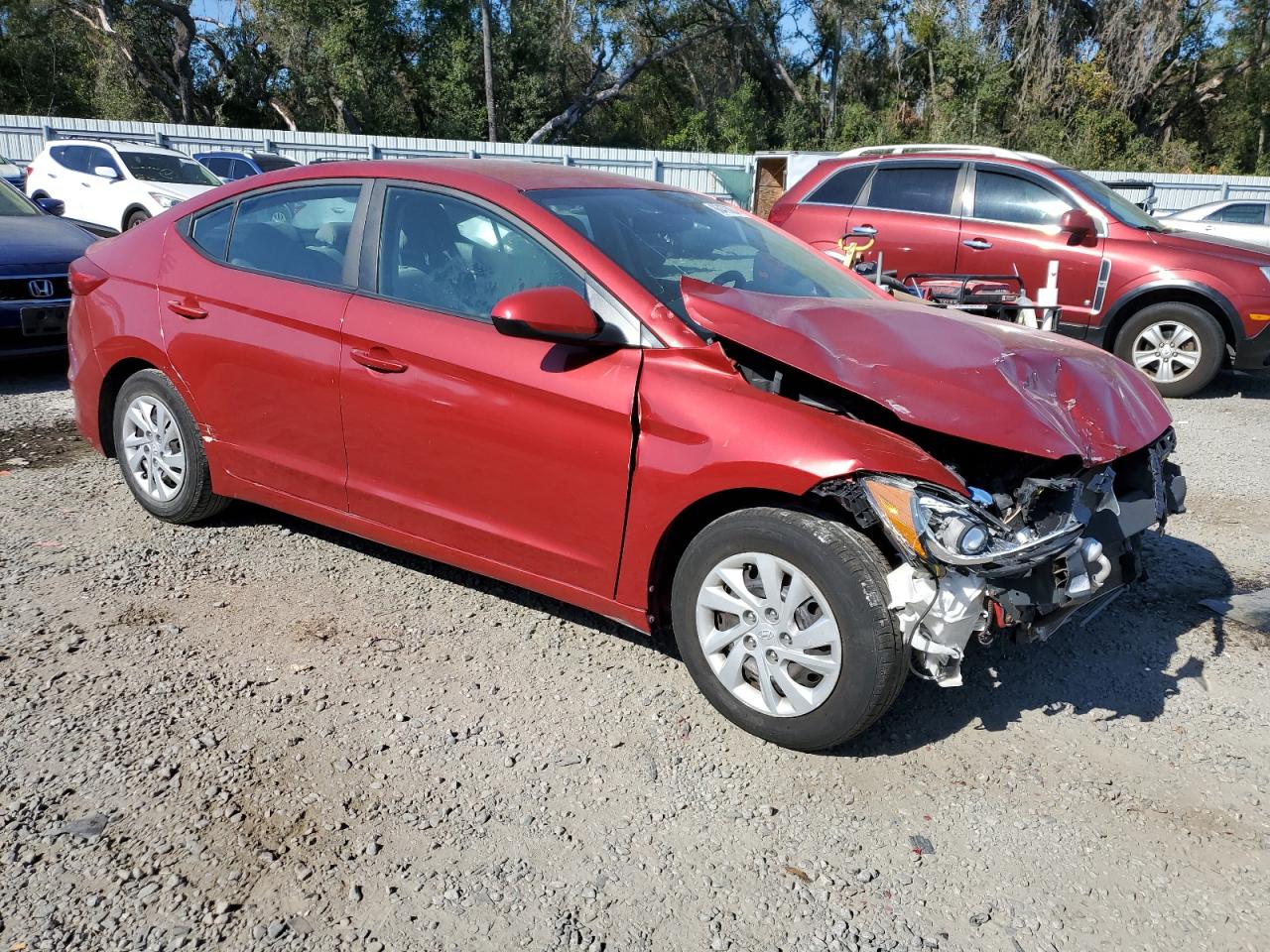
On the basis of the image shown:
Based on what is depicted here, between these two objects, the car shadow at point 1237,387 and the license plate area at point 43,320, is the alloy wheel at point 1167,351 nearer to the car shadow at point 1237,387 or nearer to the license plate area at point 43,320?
the car shadow at point 1237,387

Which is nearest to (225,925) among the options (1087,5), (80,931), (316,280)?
(80,931)


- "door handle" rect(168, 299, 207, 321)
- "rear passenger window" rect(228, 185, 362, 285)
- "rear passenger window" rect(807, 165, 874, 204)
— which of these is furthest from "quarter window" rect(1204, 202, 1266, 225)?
"door handle" rect(168, 299, 207, 321)

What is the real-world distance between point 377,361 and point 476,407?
0.49m

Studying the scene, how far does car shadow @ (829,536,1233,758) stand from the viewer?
338 centimetres

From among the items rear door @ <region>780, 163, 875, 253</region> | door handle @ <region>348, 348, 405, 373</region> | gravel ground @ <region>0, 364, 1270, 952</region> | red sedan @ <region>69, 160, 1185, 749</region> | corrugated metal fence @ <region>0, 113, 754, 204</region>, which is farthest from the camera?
corrugated metal fence @ <region>0, 113, 754, 204</region>

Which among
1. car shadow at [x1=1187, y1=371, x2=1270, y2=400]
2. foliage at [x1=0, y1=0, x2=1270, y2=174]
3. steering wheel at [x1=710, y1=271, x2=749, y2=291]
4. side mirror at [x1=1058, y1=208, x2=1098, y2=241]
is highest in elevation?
foliage at [x1=0, y1=0, x2=1270, y2=174]

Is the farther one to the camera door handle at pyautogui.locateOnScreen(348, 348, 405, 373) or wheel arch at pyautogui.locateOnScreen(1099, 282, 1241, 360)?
wheel arch at pyautogui.locateOnScreen(1099, 282, 1241, 360)

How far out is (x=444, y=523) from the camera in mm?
3760

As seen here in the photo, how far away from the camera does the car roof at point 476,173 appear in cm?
386

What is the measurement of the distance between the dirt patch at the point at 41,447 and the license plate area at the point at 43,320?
1036 millimetres

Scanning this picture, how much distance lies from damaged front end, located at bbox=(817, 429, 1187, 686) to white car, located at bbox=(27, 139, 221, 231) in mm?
13162

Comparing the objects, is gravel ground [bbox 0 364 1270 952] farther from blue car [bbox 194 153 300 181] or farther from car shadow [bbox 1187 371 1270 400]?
blue car [bbox 194 153 300 181]

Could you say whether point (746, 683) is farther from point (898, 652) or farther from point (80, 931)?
point (80, 931)

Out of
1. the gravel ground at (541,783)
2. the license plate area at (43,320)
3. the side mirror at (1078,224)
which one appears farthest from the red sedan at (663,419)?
the side mirror at (1078,224)
